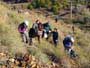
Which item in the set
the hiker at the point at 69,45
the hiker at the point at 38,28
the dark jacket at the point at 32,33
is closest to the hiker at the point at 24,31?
the dark jacket at the point at 32,33

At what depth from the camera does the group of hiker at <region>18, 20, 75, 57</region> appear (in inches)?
795

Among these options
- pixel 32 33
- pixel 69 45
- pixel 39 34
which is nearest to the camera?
pixel 69 45

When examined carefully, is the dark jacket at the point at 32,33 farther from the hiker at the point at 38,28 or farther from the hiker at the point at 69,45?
the hiker at the point at 69,45

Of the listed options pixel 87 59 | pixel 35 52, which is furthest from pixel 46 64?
pixel 87 59

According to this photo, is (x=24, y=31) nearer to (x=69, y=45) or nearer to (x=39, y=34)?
(x=39, y=34)

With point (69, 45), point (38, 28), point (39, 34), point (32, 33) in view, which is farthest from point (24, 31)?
point (69, 45)

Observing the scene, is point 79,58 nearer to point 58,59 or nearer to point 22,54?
point 58,59

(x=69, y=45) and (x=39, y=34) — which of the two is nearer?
(x=69, y=45)

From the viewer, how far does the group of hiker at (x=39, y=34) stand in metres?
20.2

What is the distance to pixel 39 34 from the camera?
2183 centimetres

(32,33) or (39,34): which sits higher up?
(32,33)

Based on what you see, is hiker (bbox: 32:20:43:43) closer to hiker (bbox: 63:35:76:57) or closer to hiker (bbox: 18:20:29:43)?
hiker (bbox: 18:20:29:43)

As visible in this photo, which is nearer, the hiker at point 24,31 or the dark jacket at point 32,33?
the hiker at point 24,31

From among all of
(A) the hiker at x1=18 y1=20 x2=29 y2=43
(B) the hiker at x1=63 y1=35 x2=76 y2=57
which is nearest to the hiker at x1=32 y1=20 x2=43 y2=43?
(A) the hiker at x1=18 y1=20 x2=29 y2=43
